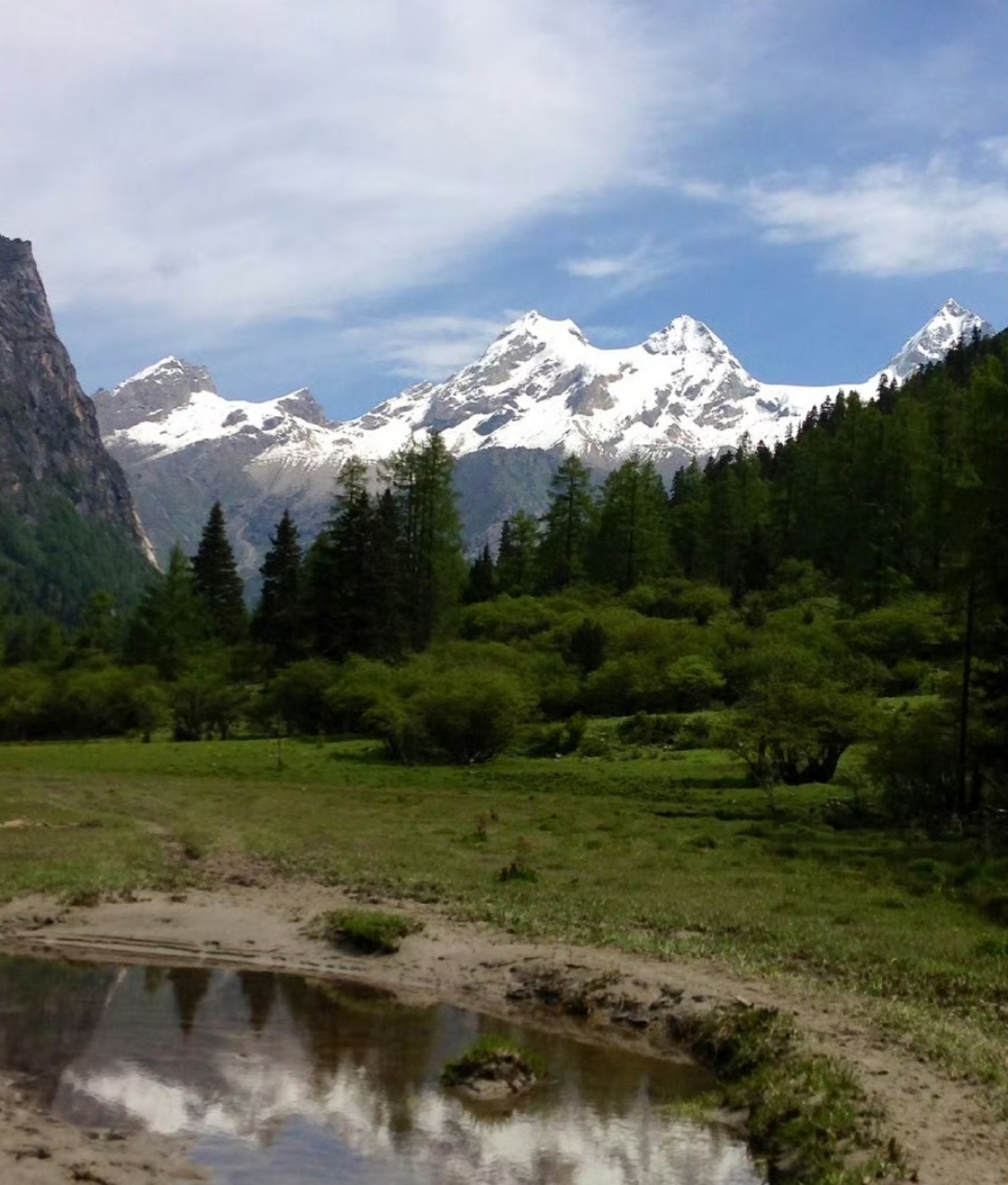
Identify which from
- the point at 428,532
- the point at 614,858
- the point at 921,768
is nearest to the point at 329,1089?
the point at 614,858

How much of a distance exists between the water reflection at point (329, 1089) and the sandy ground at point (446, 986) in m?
0.89

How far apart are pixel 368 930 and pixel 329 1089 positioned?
7.65 metres

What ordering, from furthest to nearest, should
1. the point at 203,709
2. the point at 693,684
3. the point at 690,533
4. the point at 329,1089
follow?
the point at 690,533, the point at 203,709, the point at 693,684, the point at 329,1089

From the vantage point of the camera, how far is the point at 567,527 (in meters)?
111

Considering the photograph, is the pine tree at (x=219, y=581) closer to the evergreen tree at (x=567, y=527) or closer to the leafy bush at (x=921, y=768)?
the evergreen tree at (x=567, y=527)

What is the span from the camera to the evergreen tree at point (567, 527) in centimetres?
10831

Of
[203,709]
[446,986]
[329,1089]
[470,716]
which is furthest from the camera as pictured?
[203,709]

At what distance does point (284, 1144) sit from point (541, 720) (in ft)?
185

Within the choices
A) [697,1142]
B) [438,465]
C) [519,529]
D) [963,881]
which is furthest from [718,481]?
[697,1142]

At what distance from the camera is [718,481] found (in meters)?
119

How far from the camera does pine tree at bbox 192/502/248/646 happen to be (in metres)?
112

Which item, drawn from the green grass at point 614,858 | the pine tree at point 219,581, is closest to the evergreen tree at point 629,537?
the pine tree at point 219,581

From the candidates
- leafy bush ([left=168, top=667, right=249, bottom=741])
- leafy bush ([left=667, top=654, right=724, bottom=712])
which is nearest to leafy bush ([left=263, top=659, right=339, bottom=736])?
leafy bush ([left=168, top=667, right=249, bottom=741])

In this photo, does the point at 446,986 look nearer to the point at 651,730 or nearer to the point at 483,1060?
the point at 483,1060
